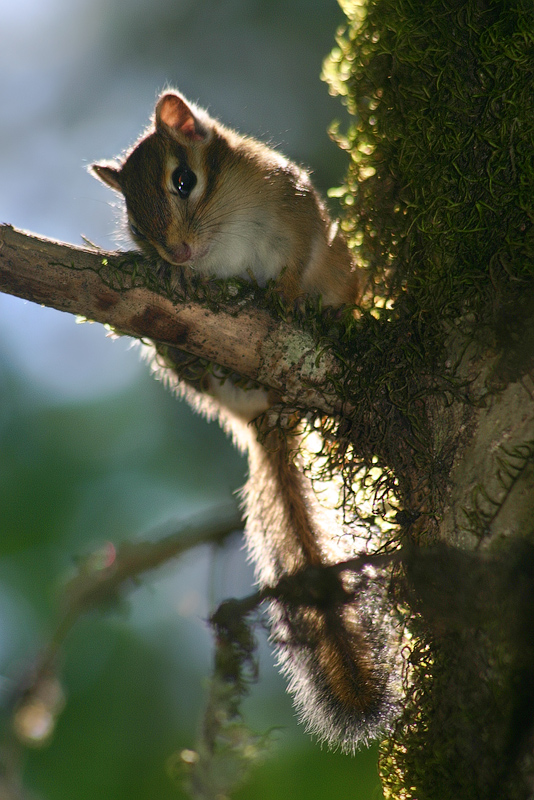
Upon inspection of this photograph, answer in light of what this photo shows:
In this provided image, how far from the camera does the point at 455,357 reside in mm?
1199

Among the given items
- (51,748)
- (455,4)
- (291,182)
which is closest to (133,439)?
(51,748)

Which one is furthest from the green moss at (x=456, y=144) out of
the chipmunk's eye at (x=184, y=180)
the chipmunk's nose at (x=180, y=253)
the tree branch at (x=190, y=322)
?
the chipmunk's eye at (x=184, y=180)

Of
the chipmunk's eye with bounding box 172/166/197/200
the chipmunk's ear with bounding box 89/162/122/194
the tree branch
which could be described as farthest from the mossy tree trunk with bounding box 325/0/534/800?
the chipmunk's ear with bounding box 89/162/122/194

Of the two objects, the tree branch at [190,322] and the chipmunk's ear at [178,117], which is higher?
the chipmunk's ear at [178,117]

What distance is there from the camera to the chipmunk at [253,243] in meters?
1.59

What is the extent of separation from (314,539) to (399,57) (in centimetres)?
117

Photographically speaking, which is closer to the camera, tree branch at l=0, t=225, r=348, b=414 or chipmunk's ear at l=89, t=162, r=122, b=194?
tree branch at l=0, t=225, r=348, b=414

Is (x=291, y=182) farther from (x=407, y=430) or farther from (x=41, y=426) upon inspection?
(x=41, y=426)

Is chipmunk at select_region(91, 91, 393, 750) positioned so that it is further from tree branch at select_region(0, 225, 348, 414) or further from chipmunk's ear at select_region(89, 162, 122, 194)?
tree branch at select_region(0, 225, 348, 414)

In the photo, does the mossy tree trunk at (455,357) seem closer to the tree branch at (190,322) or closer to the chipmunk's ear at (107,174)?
the tree branch at (190,322)

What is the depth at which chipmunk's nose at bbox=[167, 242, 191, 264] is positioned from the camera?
5.40 feet

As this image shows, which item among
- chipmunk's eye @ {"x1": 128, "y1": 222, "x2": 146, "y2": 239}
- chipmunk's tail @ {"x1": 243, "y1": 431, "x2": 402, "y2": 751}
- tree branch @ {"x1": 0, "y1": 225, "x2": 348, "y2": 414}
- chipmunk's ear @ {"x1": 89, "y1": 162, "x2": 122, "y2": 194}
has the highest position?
chipmunk's ear @ {"x1": 89, "y1": 162, "x2": 122, "y2": 194}

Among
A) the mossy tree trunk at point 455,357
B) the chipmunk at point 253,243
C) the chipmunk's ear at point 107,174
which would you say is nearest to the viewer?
the mossy tree trunk at point 455,357

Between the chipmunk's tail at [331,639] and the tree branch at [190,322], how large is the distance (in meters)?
0.33
